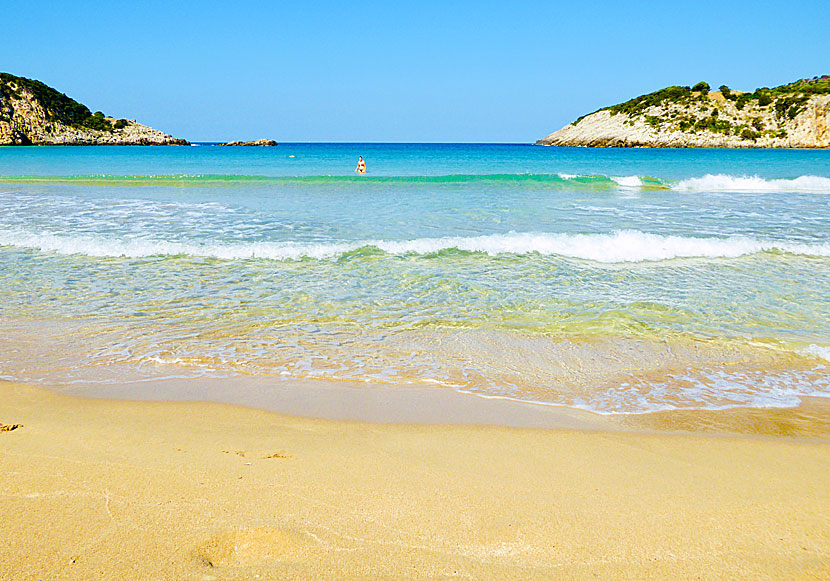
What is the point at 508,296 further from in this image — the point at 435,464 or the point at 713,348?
the point at 435,464

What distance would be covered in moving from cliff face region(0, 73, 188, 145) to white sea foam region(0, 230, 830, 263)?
119023 mm

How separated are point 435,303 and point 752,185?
2898cm

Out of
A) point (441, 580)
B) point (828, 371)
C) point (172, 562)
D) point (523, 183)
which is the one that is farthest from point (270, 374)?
point (523, 183)

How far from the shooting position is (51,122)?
376ft

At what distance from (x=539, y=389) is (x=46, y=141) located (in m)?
133

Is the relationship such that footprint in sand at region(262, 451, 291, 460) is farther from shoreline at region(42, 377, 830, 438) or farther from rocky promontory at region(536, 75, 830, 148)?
rocky promontory at region(536, 75, 830, 148)

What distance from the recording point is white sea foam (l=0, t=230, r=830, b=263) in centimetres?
1062

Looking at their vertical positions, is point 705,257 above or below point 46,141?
below

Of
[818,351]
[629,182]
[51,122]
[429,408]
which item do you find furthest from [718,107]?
[51,122]

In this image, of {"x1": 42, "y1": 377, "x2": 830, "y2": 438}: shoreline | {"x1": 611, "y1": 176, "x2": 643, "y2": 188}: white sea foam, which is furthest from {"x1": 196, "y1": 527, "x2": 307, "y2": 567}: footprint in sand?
{"x1": 611, "y1": 176, "x2": 643, "y2": 188}: white sea foam

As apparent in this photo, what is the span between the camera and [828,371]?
5.28 m

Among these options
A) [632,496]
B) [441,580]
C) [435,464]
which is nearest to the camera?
[441,580]

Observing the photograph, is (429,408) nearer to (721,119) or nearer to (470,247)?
(470,247)

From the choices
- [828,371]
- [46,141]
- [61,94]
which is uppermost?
[61,94]
